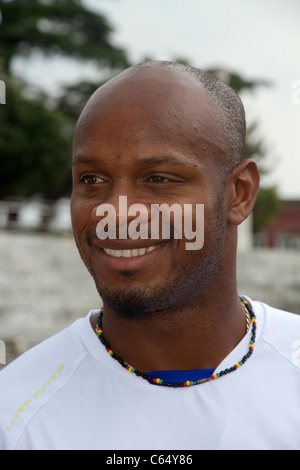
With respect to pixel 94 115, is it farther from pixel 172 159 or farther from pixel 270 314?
pixel 270 314

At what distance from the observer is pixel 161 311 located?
1890 mm

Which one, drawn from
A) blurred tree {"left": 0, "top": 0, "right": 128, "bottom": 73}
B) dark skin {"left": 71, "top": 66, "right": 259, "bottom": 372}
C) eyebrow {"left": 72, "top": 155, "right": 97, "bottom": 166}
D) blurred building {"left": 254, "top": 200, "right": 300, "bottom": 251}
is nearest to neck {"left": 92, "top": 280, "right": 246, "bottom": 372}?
dark skin {"left": 71, "top": 66, "right": 259, "bottom": 372}

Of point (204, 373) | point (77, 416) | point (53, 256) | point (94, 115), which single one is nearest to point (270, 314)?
point (204, 373)

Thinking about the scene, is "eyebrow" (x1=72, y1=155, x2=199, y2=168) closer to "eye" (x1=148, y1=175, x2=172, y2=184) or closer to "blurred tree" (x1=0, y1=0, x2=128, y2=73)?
"eye" (x1=148, y1=175, x2=172, y2=184)

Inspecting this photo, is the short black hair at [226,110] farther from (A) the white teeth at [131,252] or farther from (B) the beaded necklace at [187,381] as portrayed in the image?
(B) the beaded necklace at [187,381]

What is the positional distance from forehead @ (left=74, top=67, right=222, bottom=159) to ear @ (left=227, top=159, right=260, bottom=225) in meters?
0.16

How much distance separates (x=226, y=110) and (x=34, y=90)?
76.1ft

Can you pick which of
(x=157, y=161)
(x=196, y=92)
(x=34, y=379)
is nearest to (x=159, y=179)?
(x=157, y=161)

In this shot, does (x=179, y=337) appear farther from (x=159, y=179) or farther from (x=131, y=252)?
(x=159, y=179)

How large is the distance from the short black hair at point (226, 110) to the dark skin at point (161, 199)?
36 mm

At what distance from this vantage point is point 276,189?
1259 inches

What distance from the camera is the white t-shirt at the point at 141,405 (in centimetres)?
179

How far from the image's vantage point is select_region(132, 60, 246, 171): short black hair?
6.34 feet

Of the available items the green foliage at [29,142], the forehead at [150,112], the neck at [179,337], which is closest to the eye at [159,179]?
the forehead at [150,112]
